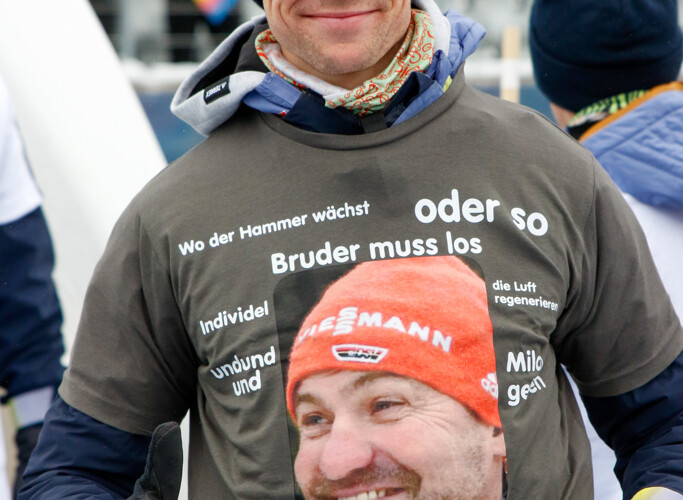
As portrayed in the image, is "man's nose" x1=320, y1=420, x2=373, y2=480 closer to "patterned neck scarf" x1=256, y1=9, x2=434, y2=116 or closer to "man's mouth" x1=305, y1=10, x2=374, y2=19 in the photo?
"patterned neck scarf" x1=256, y1=9, x2=434, y2=116

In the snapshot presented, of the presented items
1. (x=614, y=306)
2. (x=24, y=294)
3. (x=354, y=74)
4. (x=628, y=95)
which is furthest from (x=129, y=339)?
(x=628, y=95)

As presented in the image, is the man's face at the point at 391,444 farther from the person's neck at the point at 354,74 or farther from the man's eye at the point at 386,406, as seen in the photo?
the person's neck at the point at 354,74

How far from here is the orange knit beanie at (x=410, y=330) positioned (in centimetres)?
142

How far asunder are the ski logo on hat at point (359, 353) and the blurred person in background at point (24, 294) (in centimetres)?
130

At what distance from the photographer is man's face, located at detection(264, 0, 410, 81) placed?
157 centimetres

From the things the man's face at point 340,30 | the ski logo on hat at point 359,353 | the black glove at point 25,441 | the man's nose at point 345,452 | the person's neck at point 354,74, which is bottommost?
the black glove at point 25,441

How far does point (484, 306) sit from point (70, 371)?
672mm

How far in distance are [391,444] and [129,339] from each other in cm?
46

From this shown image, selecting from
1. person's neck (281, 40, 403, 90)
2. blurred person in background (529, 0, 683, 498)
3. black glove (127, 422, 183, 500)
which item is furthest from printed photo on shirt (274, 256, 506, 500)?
blurred person in background (529, 0, 683, 498)

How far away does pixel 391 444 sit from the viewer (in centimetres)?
141

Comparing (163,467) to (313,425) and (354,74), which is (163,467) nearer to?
(313,425)

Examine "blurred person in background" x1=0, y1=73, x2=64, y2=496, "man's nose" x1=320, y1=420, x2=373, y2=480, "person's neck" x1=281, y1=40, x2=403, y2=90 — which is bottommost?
"blurred person in background" x1=0, y1=73, x2=64, y2=496

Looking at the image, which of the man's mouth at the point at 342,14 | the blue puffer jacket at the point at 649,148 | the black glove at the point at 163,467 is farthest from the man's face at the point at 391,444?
the blue puffer jacket at the point at 649,148

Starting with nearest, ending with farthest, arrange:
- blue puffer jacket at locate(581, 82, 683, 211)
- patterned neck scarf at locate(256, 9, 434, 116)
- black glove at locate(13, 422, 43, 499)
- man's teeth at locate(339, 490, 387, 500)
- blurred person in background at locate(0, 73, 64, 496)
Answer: man's teeth at locate(339, 490, 387, 500) → patterned neck scarf at locate(256, 9, 434, 116) → blue puffer jacket at locate(581, 82, 683, 211) → blurred person in background at locate(0, 73, 64, 496) → black glove at locate(13, 422, 43, 499)
